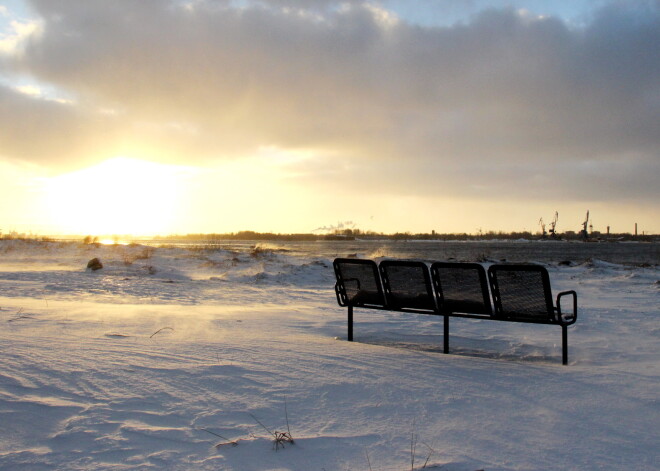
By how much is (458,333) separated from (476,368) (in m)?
2.60

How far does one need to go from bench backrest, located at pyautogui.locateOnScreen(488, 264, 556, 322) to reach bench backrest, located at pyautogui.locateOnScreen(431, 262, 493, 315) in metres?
0.13

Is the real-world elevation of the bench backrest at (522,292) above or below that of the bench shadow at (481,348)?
above

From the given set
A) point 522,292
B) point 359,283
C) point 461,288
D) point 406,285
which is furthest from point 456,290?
point 359,283

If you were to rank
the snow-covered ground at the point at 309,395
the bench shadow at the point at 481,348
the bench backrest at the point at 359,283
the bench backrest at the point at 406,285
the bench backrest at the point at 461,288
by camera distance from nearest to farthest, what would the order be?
1. the snow-covered ground at the point at 309,395
2. the bench backrest at the point at 461,288
3. the bench shadow at the point at 481,348
4. the bench backrest at the point at 406,285
5. the bench backrest at the point at 359,283

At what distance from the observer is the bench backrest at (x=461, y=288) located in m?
5.65

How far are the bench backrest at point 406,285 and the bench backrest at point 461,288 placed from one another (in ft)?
0.44

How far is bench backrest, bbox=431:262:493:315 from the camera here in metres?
5.65

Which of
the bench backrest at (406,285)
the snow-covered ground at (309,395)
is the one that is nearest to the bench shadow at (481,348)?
the snow-covered ground at (309,395)

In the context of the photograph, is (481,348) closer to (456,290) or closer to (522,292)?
(456,290)

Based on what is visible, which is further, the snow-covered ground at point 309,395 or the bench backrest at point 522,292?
the bench backrest at point 522,292

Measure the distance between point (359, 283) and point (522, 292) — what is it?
202cm

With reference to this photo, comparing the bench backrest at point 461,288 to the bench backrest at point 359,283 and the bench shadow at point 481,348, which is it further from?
the bench backrest at point 359,283

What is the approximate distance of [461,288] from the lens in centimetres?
587

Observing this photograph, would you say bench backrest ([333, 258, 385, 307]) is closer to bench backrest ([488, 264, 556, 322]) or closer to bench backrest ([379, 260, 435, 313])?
bench backrest ([379, 260, 435, 313])
